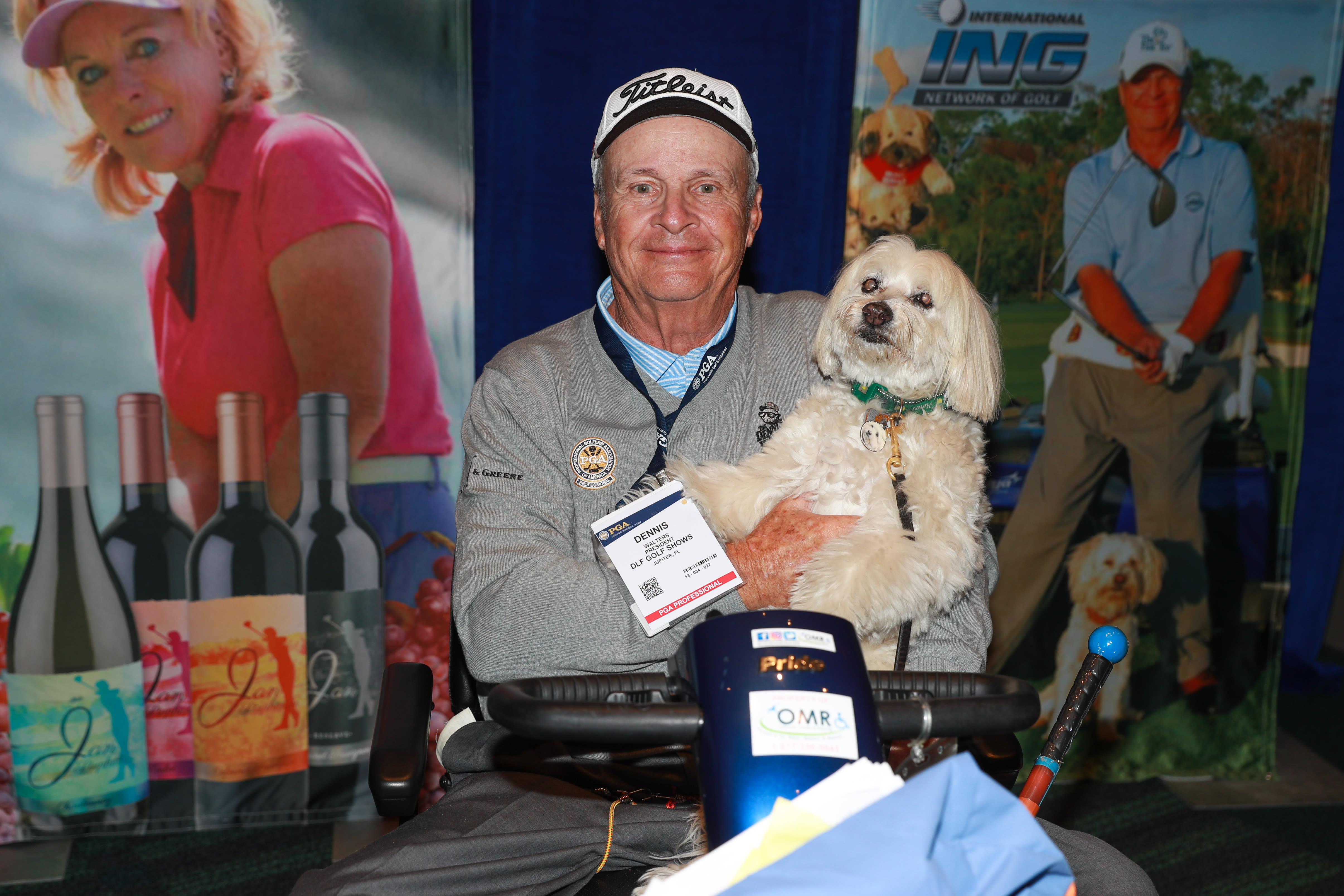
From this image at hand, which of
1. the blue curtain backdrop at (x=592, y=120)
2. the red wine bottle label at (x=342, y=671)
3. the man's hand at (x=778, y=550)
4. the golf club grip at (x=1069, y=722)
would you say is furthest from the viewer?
the red wine bottle label at (x=342, y=671)

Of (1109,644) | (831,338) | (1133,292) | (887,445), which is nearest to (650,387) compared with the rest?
(831,338)

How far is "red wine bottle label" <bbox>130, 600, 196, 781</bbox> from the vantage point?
3.18 metres

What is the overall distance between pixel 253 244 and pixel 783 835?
292 cm

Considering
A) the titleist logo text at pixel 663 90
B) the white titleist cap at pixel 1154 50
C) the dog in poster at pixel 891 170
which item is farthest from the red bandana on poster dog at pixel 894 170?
the titleist logo text at pixel 663 90

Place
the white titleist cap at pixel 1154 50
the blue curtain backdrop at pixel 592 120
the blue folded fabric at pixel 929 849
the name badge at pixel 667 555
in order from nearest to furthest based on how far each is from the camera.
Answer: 1. the blue folded fabric at pixel 929 849
2. the name badge at pixel 667 555
3. the blue curtain backdrop at pixel 592 120
4. the white titleist cap at pixel 1154 50

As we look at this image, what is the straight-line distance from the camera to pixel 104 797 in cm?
317

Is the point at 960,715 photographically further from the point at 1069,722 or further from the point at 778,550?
the point at 778,550

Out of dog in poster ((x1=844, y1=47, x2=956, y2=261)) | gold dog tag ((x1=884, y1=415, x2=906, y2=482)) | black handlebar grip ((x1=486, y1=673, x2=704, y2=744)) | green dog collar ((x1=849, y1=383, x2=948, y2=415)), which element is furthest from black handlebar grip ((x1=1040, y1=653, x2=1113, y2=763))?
dog in poster ((x1=844, y1=47, x2=956, y2=261))

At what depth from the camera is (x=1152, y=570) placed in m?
3.63

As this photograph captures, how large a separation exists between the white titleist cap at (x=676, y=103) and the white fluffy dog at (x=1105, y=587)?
235cm

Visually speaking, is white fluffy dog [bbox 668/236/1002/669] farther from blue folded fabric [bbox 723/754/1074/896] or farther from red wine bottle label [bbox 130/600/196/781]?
red wine bottle label [bbox 130/600/196/781]

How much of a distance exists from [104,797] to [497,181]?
7.76ft

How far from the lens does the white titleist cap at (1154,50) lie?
11.1 ft

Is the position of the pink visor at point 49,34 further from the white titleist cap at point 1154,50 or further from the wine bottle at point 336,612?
the white titleist cap at point 1154,50
